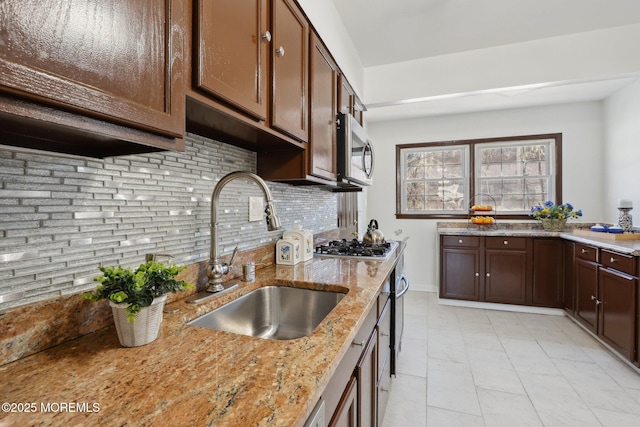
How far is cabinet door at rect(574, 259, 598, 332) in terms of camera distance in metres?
2.50

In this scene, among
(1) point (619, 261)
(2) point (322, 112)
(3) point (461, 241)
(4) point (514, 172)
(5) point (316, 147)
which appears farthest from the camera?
(4) point (514, 172)

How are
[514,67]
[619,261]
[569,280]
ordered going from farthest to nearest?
[569,280] < [514,67] < [619,261]

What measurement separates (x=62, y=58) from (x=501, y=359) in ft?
9.56

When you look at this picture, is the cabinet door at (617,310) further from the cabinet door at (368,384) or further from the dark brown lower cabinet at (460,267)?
the cabinet door at (368,384)

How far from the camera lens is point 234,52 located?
85 centimetres

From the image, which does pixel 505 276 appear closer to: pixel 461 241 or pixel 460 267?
pixel 460 267

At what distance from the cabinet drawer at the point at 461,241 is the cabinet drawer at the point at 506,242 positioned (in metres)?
0.11

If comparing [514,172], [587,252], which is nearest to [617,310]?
[587,252]

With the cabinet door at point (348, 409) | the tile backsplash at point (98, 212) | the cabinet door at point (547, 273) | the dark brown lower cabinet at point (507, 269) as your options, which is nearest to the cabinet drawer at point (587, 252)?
the cabinet door at point (547, 273)

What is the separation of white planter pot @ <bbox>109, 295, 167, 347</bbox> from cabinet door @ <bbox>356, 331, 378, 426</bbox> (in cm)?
64

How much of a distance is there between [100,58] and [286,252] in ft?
3.97

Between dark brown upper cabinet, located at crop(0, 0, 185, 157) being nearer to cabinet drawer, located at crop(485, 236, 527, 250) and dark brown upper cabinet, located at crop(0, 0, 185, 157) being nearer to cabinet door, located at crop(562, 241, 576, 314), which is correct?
cabinet drawer, located at crop(485, 236, 527, 250)

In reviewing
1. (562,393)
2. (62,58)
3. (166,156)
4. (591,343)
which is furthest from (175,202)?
(591,343)

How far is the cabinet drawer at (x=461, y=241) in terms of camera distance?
3.39 metres
